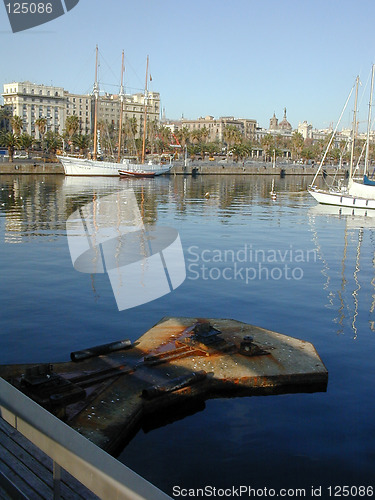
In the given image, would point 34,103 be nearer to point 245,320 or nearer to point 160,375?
point 245,320

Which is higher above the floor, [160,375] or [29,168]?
[29,168]

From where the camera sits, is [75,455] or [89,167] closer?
[75,455]

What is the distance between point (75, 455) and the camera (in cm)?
286

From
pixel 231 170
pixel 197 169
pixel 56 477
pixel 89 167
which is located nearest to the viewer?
pixel 56 477

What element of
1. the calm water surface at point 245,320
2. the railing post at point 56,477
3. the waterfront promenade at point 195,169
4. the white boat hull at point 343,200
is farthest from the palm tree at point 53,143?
the railing post at point 56,477

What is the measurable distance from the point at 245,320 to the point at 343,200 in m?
38.5

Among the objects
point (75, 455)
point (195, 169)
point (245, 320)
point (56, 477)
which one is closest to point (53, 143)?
point (195, 169)

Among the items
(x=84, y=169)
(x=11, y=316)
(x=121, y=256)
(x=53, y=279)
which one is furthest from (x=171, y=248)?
(x=84, y=169)

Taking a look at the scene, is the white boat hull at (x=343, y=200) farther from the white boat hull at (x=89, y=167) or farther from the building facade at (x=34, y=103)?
the building facade at (x=34, y=103)

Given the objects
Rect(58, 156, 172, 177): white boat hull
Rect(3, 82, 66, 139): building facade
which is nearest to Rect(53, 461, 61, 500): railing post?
Rect(58, 156, 172, 177): white boat hull

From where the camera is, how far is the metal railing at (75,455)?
260 cm

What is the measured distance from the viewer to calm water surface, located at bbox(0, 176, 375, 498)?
755cm

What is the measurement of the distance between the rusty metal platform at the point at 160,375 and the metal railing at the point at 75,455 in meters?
4.15

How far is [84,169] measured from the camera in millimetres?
89125
